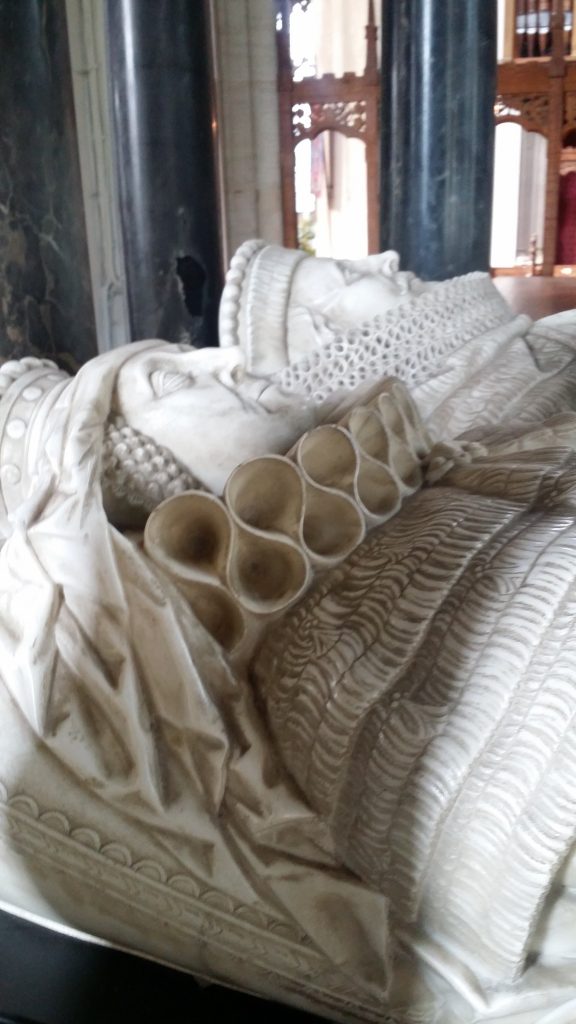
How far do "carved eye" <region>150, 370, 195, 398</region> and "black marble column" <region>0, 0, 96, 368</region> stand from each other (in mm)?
1416

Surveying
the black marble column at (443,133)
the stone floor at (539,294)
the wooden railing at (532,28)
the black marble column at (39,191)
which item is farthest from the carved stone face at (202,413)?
the wooden railing at (532,28)

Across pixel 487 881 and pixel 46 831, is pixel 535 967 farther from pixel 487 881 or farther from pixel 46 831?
pixel 46 831

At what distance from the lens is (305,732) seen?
1002 mm

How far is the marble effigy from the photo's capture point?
906 millimetres

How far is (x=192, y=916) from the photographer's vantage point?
3.22 feet

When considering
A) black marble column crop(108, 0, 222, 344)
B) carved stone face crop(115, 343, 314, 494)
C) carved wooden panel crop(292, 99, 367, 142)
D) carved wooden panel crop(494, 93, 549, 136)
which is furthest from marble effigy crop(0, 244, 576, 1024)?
carved wooden panel crop(494, 93, 549, 136)

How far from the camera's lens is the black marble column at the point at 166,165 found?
285cm

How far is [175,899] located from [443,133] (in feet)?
8.85

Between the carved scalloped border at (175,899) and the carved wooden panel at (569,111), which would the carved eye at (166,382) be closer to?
the carved scalloped border at (175,899)

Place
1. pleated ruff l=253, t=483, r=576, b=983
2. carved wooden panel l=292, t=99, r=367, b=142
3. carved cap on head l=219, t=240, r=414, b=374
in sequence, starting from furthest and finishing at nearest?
carved wooden panel l=292, t=99, r=367, b=142
carved cap on head l=219, t=240, r=414, b=374
pleated ruff l=253, t=483, r=576, b=983

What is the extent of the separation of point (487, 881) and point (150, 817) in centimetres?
37

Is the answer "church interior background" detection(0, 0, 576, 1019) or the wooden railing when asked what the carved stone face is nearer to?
"church interior background" detection(0, 0, 576, 1019)

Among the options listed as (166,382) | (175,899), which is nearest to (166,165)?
(166,382)

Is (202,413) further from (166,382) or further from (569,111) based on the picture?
(569,111)
